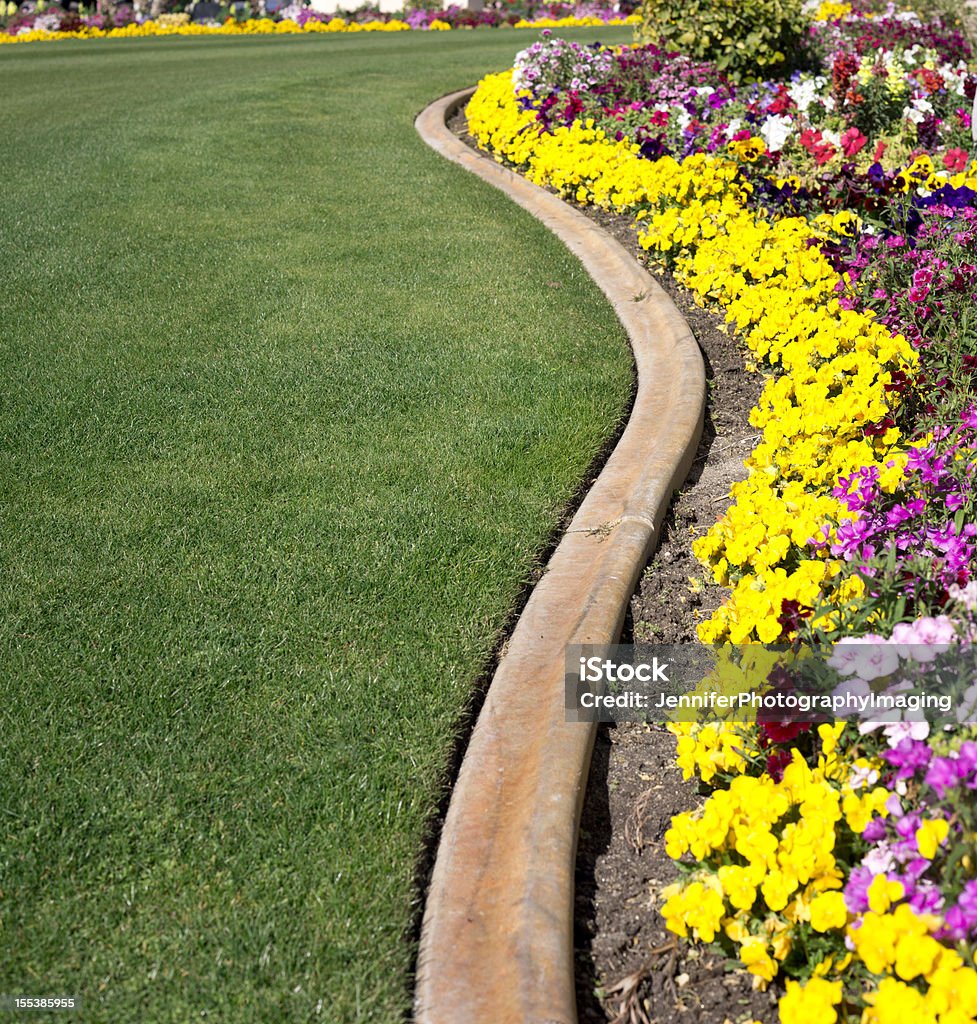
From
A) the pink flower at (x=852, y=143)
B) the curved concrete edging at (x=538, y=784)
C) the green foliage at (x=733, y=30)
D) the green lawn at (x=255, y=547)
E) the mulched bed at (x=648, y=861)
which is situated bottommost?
the mulched bed at (x=648, y=861)

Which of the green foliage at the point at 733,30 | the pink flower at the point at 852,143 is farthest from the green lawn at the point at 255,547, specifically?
the green foliage at the point at 733,30

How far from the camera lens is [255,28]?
23.7m

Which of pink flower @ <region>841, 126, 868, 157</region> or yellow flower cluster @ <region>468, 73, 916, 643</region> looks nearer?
yellow flower cluster @ <region>468, 73, 916, 643</region>

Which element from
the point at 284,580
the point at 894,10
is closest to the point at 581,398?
the point at 284,580

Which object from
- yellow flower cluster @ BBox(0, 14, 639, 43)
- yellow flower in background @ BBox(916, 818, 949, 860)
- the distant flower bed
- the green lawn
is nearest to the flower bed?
yellow flower in background @ BBox(916, 818, 949, 860)

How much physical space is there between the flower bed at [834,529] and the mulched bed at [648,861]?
0.26ft

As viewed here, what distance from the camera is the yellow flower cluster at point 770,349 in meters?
2.86

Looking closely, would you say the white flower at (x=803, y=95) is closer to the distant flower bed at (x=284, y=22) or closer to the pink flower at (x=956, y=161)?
the pink flower at (x=956, y=161)

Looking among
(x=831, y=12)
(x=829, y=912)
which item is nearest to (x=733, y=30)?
(x=831, y=12)

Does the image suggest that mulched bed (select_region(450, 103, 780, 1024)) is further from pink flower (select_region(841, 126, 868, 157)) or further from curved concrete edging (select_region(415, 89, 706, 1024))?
pink flower (select_region(841, 126, 868, 157))

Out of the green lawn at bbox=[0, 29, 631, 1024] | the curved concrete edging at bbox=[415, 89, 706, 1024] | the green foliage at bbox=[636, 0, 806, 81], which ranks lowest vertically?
the curved concrete edging at bbox=[415, 89, 706, 1024]

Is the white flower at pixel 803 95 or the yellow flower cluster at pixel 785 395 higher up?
the white flower at pixel 803 95

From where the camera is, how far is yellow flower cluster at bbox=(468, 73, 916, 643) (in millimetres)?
2863

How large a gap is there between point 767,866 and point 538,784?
1.73 ft
